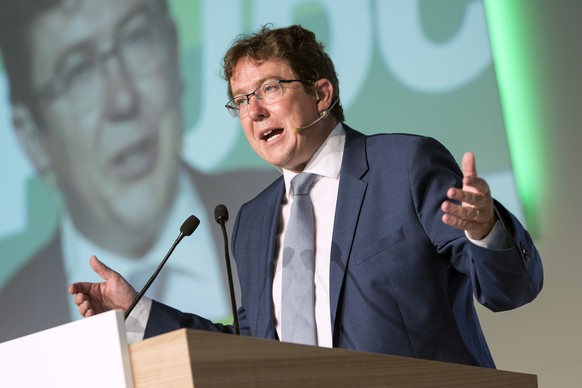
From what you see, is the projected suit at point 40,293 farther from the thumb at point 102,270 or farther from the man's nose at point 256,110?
the thumb at point 102,270

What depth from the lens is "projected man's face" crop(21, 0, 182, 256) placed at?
4148 millimetres

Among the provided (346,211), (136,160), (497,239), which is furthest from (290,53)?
(136,160)

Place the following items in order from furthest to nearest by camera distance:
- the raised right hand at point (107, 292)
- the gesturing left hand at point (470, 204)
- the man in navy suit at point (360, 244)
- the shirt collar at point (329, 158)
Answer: the shirt collar at point (329, 158) → the raised right hand at point (107, 292) → the man in navy suit at point (360, 244) → the gesturing left hand at point (470, 204)

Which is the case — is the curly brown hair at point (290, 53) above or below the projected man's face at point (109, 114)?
below

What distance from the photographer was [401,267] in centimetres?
230

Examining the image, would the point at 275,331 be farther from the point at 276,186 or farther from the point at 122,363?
the point at 122,363

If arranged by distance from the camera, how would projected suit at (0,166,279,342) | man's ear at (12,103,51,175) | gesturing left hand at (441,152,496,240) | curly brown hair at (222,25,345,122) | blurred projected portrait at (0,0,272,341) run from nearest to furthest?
1. gesturing left hand at (441,152,496,240)
2. curly brown hair at (222,25,345,122)
3. blurred projected portrait at (0,0,272,341)
4. projected suit at (0,166,279,342)
5. man's ear at (12,103,51,175)

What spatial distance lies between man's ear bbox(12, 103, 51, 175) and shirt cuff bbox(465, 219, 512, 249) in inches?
112

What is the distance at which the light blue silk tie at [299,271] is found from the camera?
2.35 metres

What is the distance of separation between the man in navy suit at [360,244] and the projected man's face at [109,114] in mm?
1455

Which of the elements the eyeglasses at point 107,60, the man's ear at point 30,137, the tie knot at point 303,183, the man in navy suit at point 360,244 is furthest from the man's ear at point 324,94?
the man's ear at point 30,137

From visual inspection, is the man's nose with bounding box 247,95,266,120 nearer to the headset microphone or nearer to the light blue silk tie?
the headset microphone

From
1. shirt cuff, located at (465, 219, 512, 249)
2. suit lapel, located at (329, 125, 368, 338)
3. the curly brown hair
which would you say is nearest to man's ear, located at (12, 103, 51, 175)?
the curly brown hair

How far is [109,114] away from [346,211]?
2143 millimetres
